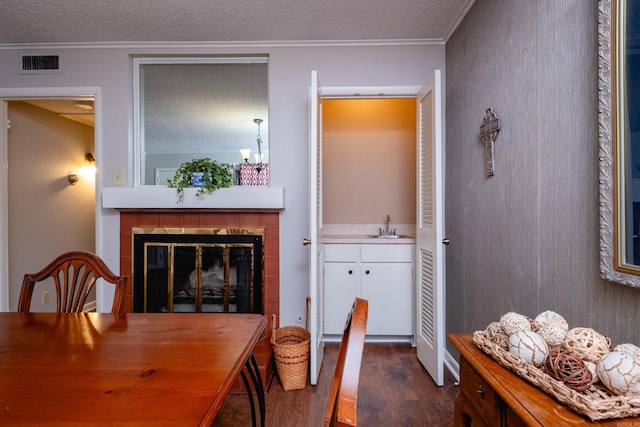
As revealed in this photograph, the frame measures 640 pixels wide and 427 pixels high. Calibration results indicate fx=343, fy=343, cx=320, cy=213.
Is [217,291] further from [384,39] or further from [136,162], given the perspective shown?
[384,39]

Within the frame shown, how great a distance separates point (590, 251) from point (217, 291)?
95.1 inches

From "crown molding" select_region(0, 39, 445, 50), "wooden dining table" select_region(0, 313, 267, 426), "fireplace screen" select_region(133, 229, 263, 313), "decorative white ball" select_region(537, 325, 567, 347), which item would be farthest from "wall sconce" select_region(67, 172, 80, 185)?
"decorative white ball" select_region(537, 325, 567, 347)

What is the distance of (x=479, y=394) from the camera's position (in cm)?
102

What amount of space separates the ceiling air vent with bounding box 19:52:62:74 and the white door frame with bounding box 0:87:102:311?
14cm

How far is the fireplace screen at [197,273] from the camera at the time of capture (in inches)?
105

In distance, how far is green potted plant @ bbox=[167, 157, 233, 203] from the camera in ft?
8.36

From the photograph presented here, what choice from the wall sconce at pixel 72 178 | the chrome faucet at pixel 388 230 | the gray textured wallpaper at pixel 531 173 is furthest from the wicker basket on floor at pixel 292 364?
the wall sconce at pixel 72 178

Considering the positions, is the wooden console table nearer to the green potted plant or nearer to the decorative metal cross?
the decorative metal cross

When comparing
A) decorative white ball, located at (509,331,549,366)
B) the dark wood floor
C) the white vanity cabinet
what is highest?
decorative white ball, located at (509,331,549,366)

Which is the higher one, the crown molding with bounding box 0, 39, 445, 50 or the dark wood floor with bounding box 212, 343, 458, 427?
the crown molding with bounding box 0, 39, 445, 50

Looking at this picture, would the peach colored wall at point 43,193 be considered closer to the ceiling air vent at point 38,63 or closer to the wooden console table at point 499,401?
the ceiling air vent at point 38,63

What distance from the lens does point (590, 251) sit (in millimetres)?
1166

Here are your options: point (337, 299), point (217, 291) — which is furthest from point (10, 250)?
point (337, 299)

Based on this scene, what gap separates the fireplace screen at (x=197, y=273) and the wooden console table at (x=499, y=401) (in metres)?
1.78
